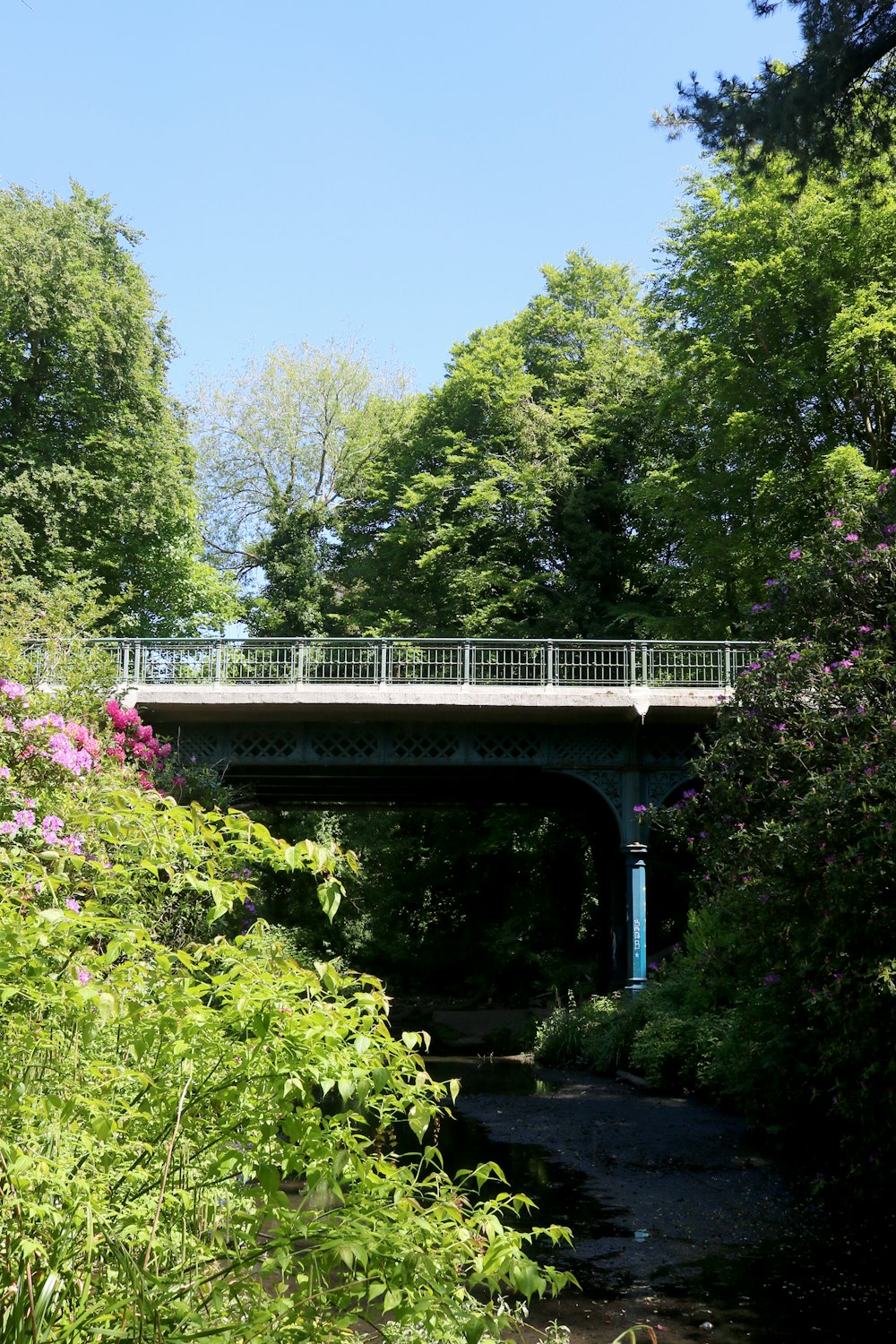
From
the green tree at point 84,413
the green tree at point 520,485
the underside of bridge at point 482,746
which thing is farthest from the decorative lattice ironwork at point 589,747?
the green tree at point 84,413

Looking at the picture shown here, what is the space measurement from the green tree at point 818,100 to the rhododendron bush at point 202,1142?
23.4ft

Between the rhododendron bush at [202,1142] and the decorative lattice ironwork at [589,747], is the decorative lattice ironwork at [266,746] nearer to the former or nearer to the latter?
the decorative lattice ironwork at [589,747]

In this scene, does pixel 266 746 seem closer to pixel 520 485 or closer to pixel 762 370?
pixel 520 485

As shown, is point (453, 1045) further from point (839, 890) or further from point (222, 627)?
point (839, 890)

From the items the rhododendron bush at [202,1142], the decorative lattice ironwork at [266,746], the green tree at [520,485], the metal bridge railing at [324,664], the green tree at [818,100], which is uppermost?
the green tree at [520,485]

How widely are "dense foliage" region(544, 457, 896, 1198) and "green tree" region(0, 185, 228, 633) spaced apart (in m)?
19.4

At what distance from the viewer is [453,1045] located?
2695 cm

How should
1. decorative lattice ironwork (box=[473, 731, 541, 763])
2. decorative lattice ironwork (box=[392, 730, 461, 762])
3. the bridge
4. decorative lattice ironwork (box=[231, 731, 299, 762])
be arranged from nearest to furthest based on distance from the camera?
the bridge
decorative lattice ironwork (box=[231, 731, 299, 762])
decorative lattice ironwork (box=[392, 730, 461, 762])
decorative lattice ironwork (box=[473, 731, 541, 763])

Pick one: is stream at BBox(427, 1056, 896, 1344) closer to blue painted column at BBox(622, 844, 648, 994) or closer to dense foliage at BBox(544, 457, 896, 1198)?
dense foliage at BBox(544, 457, 896, 1198)

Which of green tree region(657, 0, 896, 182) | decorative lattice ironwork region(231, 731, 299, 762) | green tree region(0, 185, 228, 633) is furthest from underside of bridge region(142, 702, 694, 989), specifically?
green tree region(657, 0, 896, 182)

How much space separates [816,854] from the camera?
9.11 metres

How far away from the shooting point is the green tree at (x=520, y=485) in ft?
100

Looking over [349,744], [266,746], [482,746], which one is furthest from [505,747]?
[266,746]

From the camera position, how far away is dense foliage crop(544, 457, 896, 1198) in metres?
8.56
